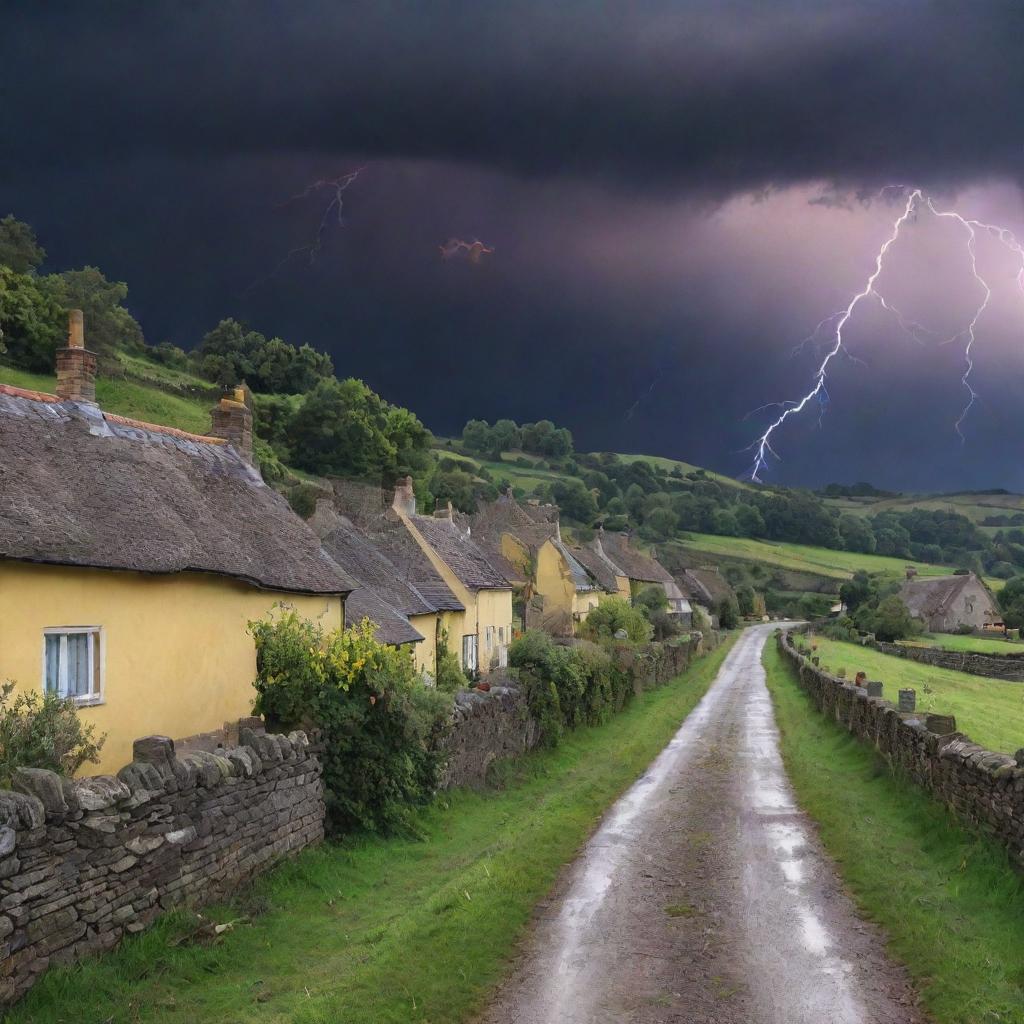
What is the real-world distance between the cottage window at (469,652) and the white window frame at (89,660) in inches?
940

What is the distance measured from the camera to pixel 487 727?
2145 cm

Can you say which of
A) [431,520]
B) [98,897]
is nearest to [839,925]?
[98,897]

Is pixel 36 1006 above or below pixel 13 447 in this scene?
below

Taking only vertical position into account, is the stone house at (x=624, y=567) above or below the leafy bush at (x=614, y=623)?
above

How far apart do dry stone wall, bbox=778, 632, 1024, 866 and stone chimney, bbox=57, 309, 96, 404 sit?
51.7ft

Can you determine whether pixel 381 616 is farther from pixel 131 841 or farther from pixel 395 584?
pixel 131 841

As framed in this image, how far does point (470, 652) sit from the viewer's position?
128ft

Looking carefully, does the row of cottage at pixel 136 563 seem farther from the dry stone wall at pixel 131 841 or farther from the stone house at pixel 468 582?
the stone house at pixel 468 582

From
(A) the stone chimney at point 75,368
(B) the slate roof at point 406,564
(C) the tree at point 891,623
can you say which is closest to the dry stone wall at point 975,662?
(C) the tree at point 891,623

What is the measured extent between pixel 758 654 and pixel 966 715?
147ft

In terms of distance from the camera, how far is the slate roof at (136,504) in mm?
14258

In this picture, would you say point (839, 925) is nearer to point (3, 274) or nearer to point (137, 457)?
point (137, 457)

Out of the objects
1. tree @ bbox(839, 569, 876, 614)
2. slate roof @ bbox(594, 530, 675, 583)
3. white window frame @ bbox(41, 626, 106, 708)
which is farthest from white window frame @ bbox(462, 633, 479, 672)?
tree @ bbox(839, 569, 876, 614)

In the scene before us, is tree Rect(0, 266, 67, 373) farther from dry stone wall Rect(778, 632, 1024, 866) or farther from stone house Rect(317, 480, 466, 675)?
dry stone wall Rect(778, 632, 1024, 866)
